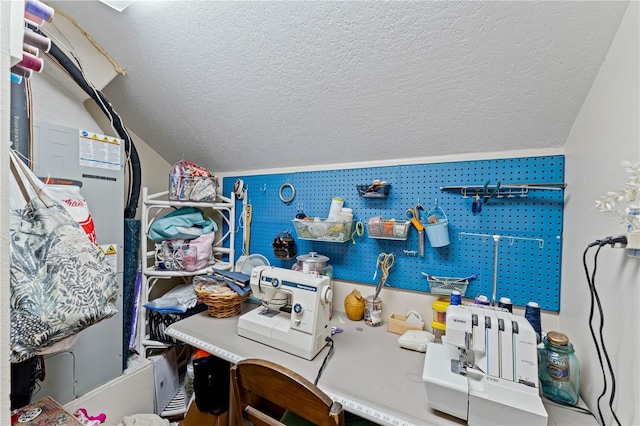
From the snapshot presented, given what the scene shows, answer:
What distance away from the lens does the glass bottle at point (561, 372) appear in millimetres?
830

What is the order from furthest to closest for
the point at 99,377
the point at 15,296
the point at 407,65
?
the point at 99,377, the point at 407,65, the point at 15,296

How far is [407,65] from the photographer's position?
99 centimetres

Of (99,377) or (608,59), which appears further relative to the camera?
(99,377)

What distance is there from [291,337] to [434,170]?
1.03 meters

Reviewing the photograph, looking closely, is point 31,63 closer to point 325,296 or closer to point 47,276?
point 47,276

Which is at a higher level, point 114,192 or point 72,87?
point 72,87

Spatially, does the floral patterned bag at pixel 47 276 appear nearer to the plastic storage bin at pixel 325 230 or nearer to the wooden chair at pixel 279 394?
the wooden chair at pixel 279 394

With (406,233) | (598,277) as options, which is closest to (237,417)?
(406,233)

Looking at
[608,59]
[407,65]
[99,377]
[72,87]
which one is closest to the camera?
[608,59]

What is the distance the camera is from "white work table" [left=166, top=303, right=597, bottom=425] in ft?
2.54

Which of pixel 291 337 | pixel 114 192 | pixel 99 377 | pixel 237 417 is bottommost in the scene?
pixel 99 377

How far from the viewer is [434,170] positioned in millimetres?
1270

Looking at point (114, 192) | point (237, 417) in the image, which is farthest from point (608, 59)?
point (114, 192)

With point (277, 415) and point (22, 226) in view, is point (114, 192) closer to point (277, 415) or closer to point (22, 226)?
point (22, 226)
